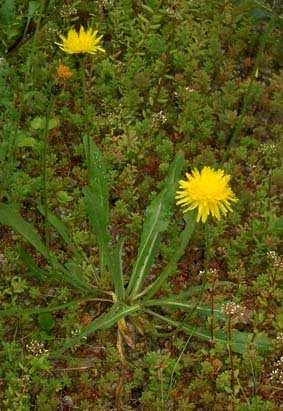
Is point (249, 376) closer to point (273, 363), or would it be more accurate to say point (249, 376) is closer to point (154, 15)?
point (273, 363)

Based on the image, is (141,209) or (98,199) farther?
(141,209)

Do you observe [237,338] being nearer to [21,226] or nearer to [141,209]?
[141,209]

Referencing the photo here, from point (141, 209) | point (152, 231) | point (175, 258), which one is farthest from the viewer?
point (141, 209)

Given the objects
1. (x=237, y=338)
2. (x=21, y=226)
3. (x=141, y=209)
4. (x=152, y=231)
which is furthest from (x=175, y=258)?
(x=21, y=226)

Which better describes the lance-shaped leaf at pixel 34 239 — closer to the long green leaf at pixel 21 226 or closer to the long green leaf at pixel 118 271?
the long green leaf at pixel 21 226

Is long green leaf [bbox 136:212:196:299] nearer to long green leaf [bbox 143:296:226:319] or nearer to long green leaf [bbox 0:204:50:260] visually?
long green leaf [bbox 143:296:226:319]

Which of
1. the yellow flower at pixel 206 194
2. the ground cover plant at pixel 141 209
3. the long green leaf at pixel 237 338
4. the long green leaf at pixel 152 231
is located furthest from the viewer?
the long green leaf at pixel 152 231

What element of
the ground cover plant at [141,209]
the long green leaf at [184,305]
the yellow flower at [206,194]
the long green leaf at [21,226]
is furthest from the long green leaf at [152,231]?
the yellow flower at [206,194]

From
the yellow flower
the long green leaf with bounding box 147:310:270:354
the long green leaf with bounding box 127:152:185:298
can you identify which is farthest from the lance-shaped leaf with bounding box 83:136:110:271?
the yellow flower
